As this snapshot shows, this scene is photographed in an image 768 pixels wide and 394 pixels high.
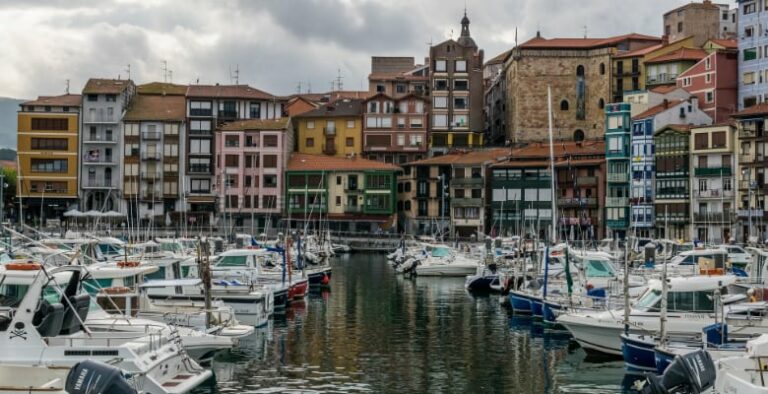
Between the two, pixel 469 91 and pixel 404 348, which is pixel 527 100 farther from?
pixel 404 348

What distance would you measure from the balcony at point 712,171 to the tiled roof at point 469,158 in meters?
24.1

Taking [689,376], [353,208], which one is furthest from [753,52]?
[689,376]

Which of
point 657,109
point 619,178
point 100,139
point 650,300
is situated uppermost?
point 657,109

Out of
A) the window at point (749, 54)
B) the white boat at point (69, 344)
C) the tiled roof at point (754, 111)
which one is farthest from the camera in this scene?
the window at point (749, 54)

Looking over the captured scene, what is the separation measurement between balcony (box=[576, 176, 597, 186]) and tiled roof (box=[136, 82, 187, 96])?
54.5 meters

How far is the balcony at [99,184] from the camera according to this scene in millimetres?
127062

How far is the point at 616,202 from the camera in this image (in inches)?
4478

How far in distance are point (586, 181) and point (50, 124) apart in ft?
204

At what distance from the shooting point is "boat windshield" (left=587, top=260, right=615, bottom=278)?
185 ft

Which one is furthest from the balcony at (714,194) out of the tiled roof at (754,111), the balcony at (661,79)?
the balcony at (661,79)

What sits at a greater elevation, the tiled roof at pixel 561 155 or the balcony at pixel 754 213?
the tiled roof at pixel 561 155

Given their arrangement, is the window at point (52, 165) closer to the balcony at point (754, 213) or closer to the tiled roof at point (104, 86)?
the tiled roof at point (104, 86)

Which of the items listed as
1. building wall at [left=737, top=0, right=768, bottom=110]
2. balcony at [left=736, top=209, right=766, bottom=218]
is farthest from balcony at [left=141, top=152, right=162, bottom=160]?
building wall at [left=737, top=0, right=768, bottom=110]

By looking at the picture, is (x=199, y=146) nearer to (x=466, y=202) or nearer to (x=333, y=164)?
(x=333, y=164)
